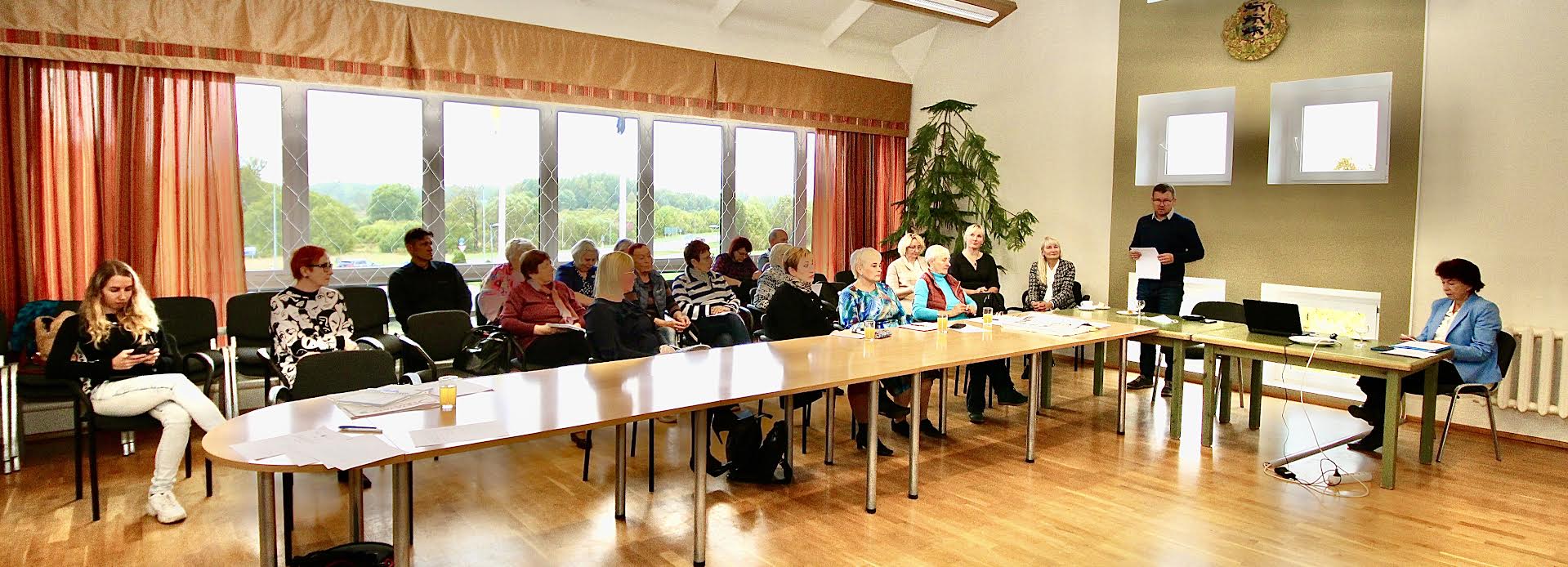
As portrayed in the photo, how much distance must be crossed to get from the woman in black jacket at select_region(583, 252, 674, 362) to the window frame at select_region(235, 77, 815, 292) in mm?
2217

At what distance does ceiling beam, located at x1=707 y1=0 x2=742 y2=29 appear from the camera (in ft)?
24.6

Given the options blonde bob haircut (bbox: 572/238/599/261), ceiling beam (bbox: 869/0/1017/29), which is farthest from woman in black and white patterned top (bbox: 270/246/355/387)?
ceiling beam (bbox: 869/0/1017/29)

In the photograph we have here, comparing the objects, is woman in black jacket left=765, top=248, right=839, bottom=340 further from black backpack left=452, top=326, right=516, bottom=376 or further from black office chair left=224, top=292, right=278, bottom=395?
black office chair left=224, top=292, right=278, bottom=395

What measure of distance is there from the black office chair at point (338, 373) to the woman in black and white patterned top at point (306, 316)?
3.26ft

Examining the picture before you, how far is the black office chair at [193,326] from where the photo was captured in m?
5.20

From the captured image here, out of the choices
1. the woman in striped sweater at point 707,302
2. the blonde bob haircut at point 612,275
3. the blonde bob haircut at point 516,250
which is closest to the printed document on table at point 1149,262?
the woman in striped sweater at point 707,302

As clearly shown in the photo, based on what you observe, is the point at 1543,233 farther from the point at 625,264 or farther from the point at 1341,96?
the point at 625,264

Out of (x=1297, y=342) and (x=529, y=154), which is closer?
(x=1297, y=342)

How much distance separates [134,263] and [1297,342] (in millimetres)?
6530

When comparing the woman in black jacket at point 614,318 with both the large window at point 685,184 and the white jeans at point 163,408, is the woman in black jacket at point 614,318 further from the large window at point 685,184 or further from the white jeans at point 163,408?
the large window at point 685,184

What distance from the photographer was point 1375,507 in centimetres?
433

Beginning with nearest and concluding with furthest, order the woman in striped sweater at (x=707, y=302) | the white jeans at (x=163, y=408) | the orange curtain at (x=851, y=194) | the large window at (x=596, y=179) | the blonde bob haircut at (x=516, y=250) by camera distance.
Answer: the white jeans at (x=163, y=408)
the woman in striped sweater at (x=707, y=302)
the blonde bob haircut at (x=516, y=250)
the large window at (x=596, y=179)
the orange curtain at (x=851, y=194)

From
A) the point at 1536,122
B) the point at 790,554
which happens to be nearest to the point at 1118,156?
the point at 1536,122

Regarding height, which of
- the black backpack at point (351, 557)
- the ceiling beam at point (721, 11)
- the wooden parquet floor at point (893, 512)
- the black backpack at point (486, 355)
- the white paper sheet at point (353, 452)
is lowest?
the wooden parquet floor at point (893, 512)
